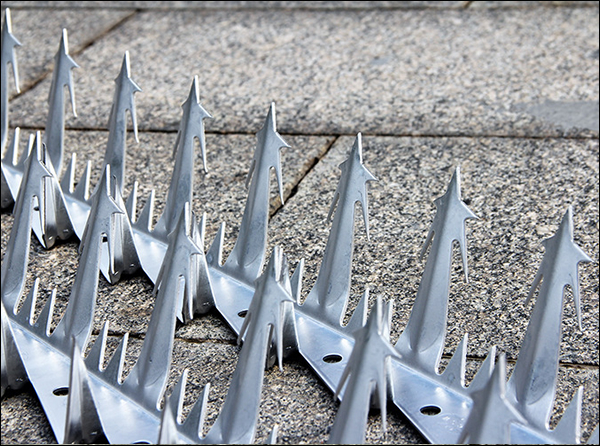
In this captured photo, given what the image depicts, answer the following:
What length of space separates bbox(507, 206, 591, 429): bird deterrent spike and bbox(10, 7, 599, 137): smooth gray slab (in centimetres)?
186

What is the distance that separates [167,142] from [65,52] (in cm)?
75

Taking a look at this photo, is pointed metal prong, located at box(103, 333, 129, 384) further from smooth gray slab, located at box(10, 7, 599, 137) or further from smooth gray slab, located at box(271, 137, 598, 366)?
smooth gray slab, located at box(10, 7, 599, 137)

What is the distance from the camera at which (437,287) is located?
7.67ft

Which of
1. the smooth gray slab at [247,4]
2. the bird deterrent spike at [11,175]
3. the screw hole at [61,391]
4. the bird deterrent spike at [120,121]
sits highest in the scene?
the smooth gray slab at [247,4]

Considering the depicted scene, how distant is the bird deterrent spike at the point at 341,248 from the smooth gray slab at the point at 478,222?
0.21 m

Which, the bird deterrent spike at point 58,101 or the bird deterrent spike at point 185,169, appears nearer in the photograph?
the bird deterrent spike at point 185,169

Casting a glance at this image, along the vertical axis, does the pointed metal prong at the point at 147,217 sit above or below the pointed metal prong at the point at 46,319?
above

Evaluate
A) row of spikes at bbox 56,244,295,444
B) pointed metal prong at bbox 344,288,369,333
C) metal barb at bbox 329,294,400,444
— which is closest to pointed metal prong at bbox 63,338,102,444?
row of spikes at bbox 56,244,295,444

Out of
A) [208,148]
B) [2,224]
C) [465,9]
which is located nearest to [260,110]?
[208,148]

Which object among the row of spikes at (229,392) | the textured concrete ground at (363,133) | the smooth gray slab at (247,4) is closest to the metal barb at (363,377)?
the row of spikes at (229,392)

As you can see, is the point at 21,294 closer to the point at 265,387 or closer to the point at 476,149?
the point at 265,387

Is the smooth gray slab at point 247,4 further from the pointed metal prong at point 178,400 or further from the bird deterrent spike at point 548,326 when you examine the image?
the pointed metal prong at point 178,400

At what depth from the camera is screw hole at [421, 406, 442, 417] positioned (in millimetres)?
2207

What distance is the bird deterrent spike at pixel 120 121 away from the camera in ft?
10.4
